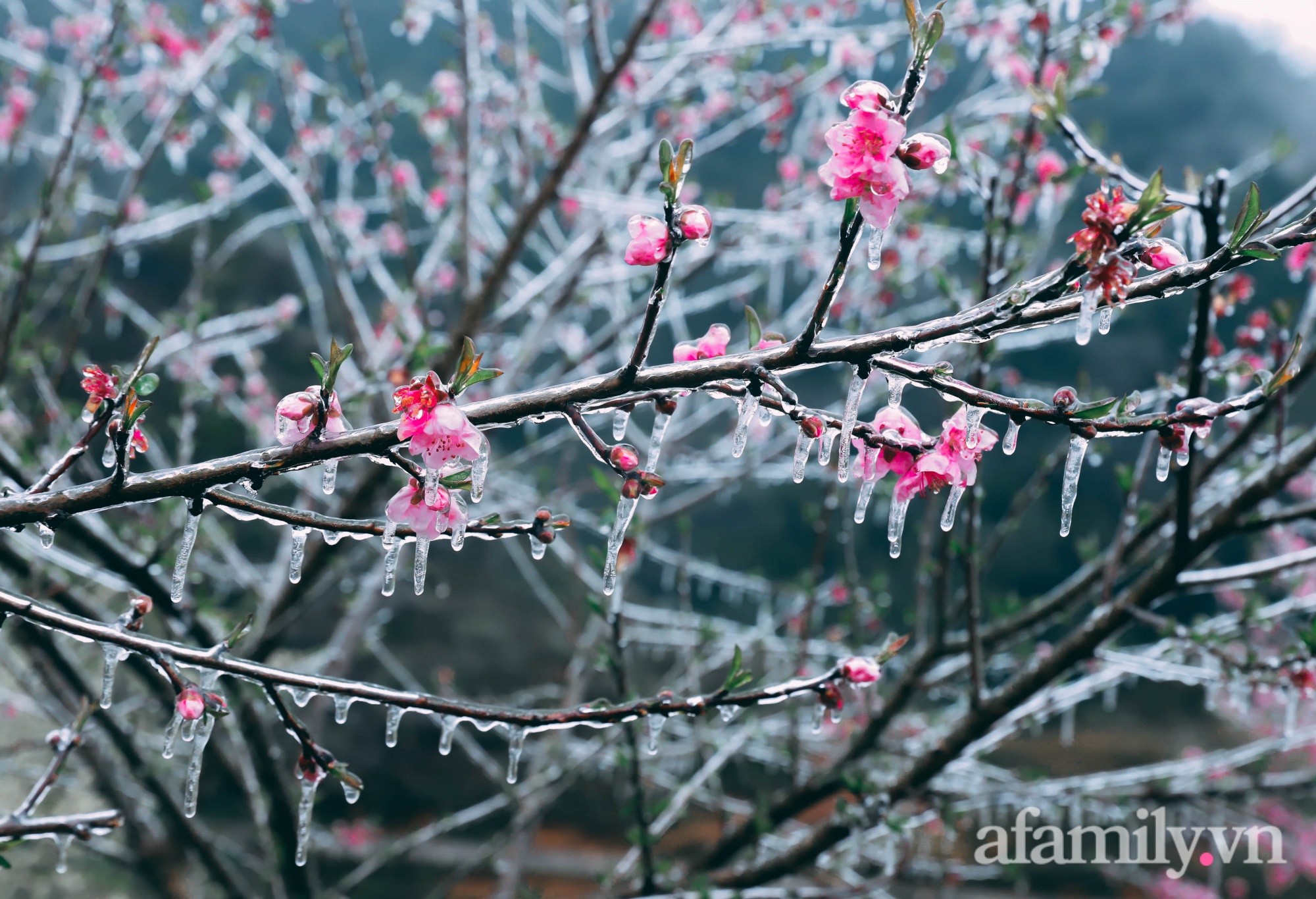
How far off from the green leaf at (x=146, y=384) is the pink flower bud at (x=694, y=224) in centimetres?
61

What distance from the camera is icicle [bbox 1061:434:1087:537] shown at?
912 mm

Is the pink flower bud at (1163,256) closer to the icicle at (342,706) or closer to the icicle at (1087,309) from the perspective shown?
the icicle at (1087,309)

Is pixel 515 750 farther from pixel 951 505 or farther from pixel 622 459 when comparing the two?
pixel 951 505

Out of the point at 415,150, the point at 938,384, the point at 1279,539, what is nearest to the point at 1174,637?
the point at 938,384

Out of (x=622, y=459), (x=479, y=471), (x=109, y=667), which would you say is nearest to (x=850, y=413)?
(x=622, y=459)

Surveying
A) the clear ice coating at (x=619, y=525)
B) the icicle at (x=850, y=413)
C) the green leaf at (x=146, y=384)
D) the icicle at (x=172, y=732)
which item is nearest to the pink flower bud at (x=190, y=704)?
the icicle at (x=172, y=732)

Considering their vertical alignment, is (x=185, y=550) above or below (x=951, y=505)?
below

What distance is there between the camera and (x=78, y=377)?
543cm

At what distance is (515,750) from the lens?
109cm

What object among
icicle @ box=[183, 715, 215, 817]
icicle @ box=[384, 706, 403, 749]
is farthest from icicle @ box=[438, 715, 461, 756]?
icicle @ box=[183, 715, 215, 817]

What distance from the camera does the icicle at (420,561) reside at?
36.3 inches

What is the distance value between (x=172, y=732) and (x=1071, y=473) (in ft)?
3.94

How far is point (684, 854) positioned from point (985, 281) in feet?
19.8

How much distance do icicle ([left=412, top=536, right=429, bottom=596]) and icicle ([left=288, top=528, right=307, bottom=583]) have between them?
5.4 inches
